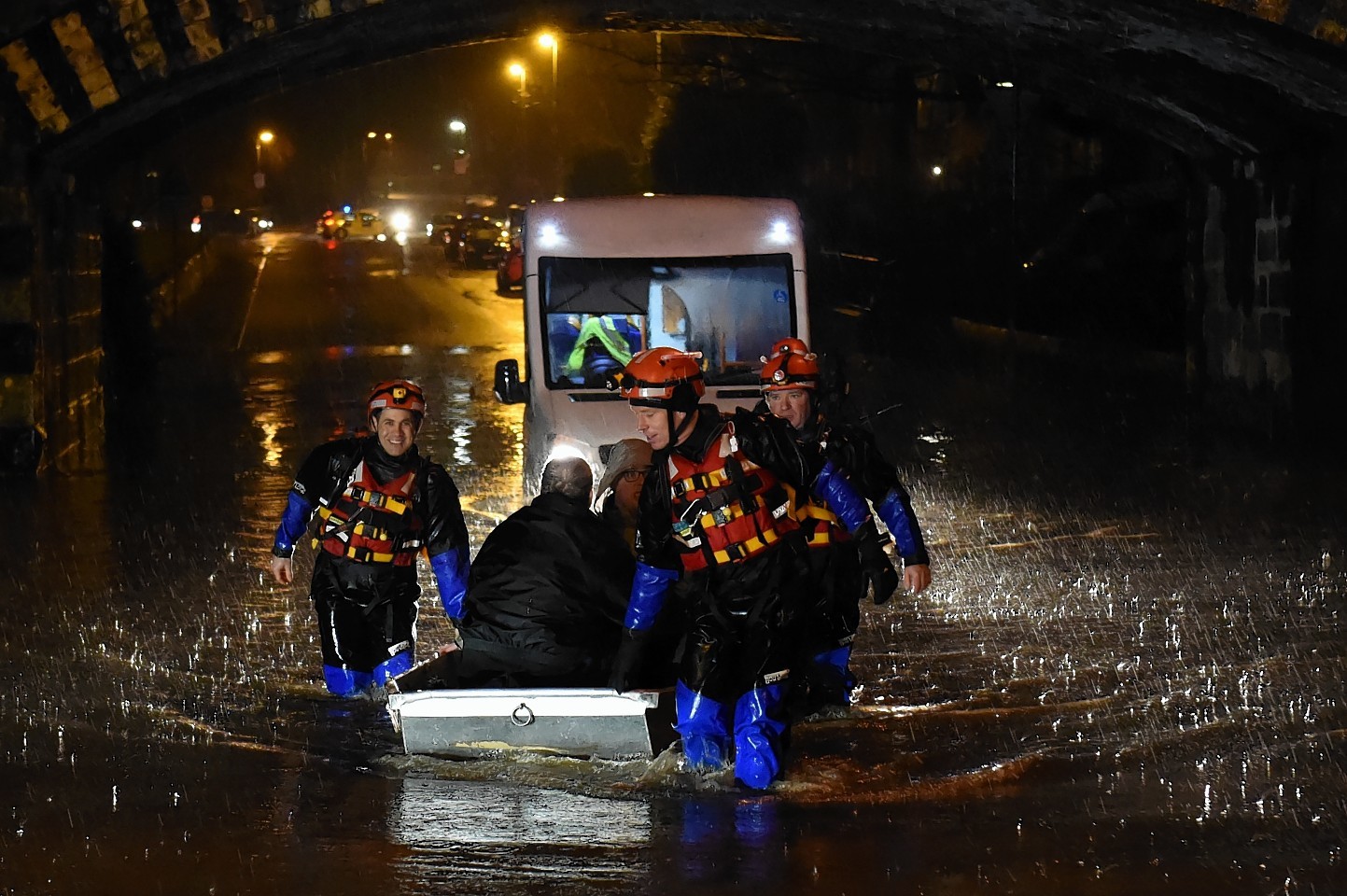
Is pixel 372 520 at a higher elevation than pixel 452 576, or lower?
higher

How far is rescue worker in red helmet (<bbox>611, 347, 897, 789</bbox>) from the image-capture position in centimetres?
663

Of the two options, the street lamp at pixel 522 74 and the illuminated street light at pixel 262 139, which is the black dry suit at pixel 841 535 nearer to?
the street lamp at pixel 522 74

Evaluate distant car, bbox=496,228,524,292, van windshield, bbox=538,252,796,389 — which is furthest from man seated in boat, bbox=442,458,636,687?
distant car, bbox=496,228,524,292

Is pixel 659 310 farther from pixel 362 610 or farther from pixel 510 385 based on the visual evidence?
pixel 362 610

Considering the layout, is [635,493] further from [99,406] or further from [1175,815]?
[99,406]

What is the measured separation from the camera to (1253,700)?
7.95m

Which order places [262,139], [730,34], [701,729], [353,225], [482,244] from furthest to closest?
1. [262,139]
2. [353,225]
3. [482,244]
4. [730,34]
5. [701,729]

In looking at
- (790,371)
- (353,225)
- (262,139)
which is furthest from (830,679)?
(262,139)

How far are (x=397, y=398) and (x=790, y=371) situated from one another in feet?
5.45

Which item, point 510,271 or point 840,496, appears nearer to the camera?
point 840,496

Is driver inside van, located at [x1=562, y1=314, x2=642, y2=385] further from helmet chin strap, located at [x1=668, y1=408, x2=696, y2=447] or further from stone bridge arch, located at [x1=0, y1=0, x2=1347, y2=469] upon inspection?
helmet chin strap, located at [x1=668, y1=408, x2=696, y2=447]

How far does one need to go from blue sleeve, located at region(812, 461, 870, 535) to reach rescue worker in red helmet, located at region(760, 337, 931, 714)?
0.26ft

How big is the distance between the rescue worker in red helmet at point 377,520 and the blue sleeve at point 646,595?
117 cm

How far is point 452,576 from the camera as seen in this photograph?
7.75 m
